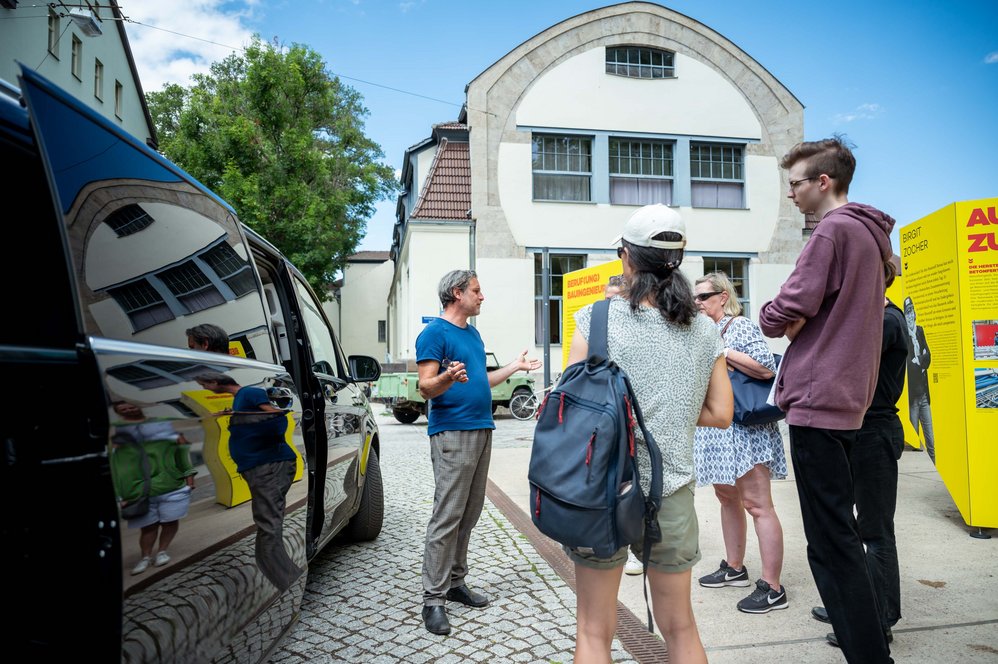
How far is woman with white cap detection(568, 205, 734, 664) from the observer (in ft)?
7.23

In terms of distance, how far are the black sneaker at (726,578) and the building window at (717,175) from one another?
17.8 meters

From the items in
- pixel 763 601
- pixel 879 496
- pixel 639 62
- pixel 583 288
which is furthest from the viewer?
pixel 639 62

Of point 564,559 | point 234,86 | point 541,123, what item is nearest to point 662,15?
point 541,123

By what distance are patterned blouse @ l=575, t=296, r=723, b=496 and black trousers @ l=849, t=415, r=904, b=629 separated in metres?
1.37

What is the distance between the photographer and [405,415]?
1714cm

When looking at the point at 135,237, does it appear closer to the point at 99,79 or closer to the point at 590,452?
the point at 590,452

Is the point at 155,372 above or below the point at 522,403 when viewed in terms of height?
above

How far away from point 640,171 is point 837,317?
61.3 feet

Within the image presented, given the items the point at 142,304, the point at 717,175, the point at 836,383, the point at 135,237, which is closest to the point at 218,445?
the point at 142,304

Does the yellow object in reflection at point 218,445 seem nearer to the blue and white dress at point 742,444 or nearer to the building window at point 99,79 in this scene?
the blue and white dress at point 742,444

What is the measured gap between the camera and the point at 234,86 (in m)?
26.5

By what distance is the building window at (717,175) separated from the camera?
Result: 2081 cm

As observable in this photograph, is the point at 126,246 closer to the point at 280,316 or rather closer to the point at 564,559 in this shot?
the point at 280,316

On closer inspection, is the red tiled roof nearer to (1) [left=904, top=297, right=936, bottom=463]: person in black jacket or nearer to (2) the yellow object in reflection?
(1) [left=904, top=297, right=936, bottom=463]: person in black jacket
